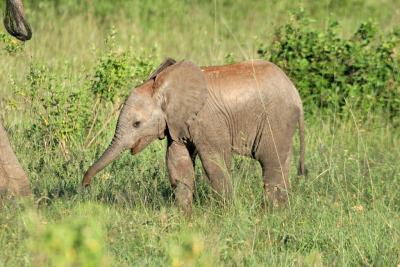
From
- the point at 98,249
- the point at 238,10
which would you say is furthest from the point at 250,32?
the point at 98,249

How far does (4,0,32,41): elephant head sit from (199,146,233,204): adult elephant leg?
1229mm

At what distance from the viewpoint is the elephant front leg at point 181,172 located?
22.1 feet

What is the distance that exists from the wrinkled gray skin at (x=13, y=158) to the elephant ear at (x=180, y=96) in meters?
0.85

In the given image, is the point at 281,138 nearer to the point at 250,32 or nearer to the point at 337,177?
the point at 337,177

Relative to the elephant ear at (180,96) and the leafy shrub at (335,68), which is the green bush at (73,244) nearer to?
the elephant ear at (180,96)

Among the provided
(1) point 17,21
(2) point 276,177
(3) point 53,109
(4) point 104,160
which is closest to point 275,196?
(2) point 276,177

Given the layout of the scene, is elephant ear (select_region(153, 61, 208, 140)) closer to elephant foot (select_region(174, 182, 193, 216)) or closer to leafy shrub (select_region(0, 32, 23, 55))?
elephant foot (select_region(174, 182, 193, 216))

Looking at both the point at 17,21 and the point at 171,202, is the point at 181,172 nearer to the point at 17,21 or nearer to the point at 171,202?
the point at 171,202

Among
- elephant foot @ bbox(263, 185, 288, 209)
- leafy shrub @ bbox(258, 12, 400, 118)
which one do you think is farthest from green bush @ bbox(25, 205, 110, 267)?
leafy shrub @ bbox(258, 12, 400, 118)

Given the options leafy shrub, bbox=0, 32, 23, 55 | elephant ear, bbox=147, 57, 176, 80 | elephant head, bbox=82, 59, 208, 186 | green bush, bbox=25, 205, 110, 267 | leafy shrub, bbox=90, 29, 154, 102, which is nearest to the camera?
green bush, bbox=25, 205, 110, 267

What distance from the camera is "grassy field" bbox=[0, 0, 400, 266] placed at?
544 cm

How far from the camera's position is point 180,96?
6.70 metres

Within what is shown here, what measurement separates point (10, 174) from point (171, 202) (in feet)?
3.21

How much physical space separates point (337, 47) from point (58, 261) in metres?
5.97
